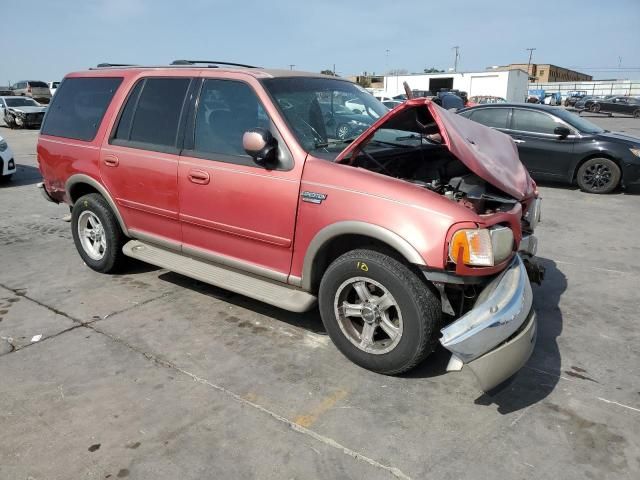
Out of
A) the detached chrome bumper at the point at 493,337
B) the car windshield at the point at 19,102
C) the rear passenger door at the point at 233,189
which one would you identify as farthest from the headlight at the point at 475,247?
the car windshield at the point at 19,102

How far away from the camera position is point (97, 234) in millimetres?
5074

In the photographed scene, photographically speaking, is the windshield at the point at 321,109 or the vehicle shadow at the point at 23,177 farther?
the vehicle shadow at the point at 23,177

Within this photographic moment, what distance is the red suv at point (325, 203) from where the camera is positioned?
289 centimetres

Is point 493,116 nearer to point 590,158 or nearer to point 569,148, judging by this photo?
point 569,148

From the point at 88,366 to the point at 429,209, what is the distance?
246 cm

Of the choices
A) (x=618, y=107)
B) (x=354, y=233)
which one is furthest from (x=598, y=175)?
(x=618, y=107)

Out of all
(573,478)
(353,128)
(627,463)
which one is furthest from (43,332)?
(627,463)

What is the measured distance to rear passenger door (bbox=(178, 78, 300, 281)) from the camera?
11.4 ft

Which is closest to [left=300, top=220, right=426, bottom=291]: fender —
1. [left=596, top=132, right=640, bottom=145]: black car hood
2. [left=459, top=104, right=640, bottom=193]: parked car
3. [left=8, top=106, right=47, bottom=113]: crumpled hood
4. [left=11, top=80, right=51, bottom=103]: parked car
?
[left=459, top=104, right=640, bottom=193]: parked car

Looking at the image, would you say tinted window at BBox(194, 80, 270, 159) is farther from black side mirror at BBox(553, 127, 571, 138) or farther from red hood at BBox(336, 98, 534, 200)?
black side mirror at BBox(553, 127, 571, 138)

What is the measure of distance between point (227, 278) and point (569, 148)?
7.70m

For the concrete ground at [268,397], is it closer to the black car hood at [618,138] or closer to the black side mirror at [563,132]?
the black side mirror at [563,132]

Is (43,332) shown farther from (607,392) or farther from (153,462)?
(607,392)

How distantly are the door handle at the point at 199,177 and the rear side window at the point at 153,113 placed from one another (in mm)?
387
